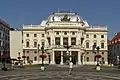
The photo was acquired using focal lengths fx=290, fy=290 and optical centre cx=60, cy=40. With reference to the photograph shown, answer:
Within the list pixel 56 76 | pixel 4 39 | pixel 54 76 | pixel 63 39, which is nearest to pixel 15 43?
pixel 4 39

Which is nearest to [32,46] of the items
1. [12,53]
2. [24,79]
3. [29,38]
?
[29,38]

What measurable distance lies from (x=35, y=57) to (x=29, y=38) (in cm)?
764

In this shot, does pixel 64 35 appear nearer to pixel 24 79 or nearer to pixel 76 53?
pixel 76 53

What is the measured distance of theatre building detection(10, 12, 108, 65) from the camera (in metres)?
104

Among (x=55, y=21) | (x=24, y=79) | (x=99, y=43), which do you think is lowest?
(x=24, y=79)

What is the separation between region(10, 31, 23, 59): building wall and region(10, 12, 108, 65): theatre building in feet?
7.78

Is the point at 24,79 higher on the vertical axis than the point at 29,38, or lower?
lower

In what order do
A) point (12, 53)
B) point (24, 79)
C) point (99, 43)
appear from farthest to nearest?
1. point (12, 53)
2. point (99, 43)
3. point (24, 79)

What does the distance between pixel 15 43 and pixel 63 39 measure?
23.5 m

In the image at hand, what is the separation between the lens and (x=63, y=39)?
345 ft

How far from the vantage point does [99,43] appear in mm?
111625

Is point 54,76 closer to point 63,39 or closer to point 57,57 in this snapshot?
point 63,39

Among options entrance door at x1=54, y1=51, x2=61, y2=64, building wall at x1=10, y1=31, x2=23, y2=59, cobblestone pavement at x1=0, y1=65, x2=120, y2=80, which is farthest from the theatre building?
cobblestone pavement at x1=0, y1=65, x2=120, y2=80

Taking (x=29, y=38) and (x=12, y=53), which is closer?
(x=29, y=38)
